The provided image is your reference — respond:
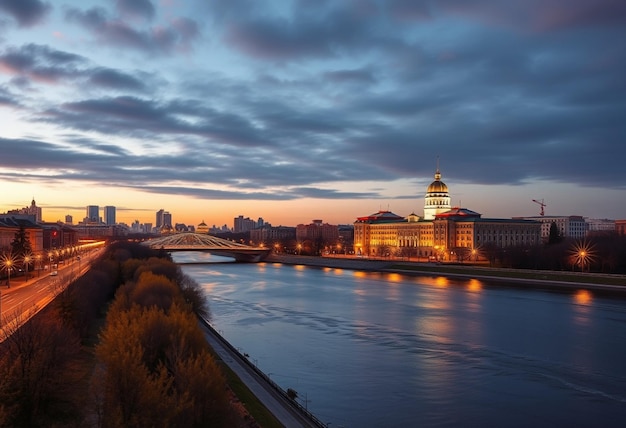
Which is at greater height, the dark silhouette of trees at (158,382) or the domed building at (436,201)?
the domed building at (436,201)

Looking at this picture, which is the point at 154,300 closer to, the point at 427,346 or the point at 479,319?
the point at 427,346

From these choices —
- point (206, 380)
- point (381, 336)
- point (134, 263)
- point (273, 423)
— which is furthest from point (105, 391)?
point (134, 263)

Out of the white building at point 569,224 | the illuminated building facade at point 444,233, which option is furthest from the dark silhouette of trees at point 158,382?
the white building at point 569,224

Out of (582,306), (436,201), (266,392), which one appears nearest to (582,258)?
(582,306)

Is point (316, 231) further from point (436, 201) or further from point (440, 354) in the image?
point (440, 354)

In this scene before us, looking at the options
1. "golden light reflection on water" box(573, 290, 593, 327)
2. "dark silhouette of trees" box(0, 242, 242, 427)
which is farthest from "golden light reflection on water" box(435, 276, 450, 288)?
"dark silhouette of trees" box(0, 242, 242, 427)

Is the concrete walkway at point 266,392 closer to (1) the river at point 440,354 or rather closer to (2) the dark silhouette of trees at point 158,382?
(1) the river at point 440,354

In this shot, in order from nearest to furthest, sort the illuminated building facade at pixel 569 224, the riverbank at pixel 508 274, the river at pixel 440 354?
the river at pixel 440 354, the riverbank at pixel 508 274, the illuminated building facade at pixel 569 224
